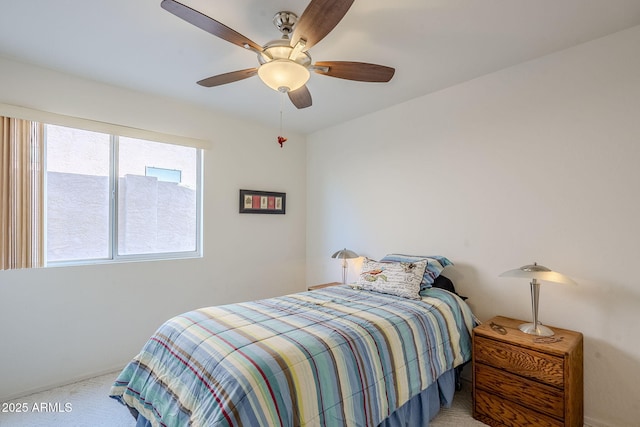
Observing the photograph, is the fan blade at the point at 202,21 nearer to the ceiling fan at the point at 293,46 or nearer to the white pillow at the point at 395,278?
the ceiling fan at the point at 293,46

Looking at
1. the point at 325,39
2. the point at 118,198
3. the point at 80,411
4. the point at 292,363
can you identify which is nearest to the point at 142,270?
the point at 118,198

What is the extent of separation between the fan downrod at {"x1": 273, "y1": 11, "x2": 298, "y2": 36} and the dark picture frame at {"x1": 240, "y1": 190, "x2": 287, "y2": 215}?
210cm

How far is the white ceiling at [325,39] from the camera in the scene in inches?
67.6

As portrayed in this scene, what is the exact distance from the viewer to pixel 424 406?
6.34 feet

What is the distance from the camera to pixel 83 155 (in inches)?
Result: 105

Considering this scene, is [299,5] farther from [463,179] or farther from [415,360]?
[415,360]

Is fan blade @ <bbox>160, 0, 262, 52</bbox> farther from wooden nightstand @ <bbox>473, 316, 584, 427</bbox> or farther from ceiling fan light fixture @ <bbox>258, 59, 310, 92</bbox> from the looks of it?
wooden nightstand @ <bbox>473, 316, 584, 427</bbox>

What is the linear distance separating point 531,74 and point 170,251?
3.55 m

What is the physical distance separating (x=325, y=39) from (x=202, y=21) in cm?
83

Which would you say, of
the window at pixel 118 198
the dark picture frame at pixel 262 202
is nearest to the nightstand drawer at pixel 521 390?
the dark picture frame at pixel 262 202

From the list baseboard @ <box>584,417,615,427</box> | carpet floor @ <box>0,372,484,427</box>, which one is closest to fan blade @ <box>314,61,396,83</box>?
carpet floor @ <box>0,372,484,427</box>

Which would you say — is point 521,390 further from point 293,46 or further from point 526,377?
point 293,46

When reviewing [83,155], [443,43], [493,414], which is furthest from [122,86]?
[493,414]

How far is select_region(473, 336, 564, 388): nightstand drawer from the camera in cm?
178
